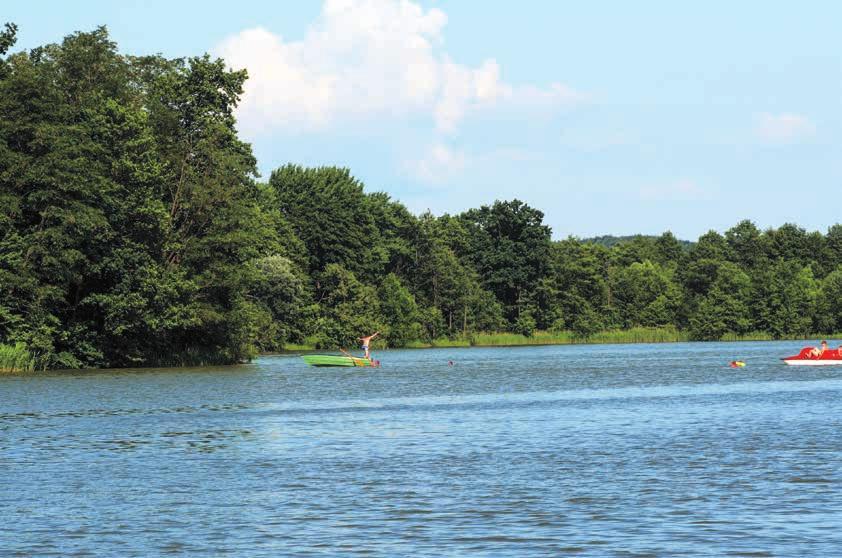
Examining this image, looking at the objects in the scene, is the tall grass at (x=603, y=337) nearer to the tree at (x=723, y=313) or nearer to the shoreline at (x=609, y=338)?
the shoreline at (x=609, y=338)

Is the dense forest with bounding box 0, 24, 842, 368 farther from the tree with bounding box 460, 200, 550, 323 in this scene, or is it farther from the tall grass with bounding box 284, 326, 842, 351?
the tree with bounding box 460, 200, 550, 323

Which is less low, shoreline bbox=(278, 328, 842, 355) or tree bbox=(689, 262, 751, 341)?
tree bbox=(689, 262, 751, 341)

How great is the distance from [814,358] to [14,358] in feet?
199

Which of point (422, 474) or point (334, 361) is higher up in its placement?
point (334, 361)

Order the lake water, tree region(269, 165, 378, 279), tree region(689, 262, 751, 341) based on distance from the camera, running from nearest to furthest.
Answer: the lake water
tree region(269, 165, 378, 279)
tree region(689, 262, 751, 341)

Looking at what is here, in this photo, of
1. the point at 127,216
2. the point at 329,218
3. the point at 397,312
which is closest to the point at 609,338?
the point at 397,312

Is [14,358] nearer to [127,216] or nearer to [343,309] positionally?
[127,216]

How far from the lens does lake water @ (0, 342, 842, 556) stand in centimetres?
2081

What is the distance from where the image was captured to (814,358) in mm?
91875

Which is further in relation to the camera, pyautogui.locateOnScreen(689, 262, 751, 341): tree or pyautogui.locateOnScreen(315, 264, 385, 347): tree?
pyautogui.locateOnScreen(689, 262, 751, 341): tree

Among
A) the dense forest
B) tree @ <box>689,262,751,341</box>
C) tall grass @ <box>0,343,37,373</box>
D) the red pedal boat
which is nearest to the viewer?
tall grass @ <box>0,343,37,373</box>

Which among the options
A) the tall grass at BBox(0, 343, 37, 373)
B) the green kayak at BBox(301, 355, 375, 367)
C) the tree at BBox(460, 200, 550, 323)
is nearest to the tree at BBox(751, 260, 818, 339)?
the tree at BBox(460, 200, 550, 323)

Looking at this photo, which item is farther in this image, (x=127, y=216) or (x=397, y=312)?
(x=397, y=312)

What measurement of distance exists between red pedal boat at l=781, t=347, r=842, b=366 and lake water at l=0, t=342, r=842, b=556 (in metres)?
32.4
